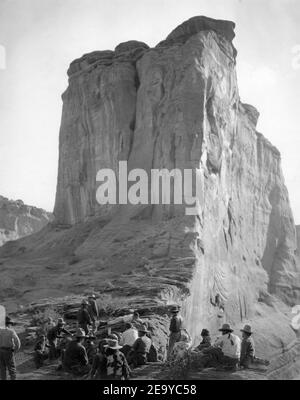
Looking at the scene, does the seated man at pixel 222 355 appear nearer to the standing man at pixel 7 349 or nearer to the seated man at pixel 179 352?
the seated man at pixel 179 352

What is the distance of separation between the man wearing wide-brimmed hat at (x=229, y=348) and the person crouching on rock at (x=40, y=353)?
5.09 metres

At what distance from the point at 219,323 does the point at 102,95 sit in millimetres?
20305

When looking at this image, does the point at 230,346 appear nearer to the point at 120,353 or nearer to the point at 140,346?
the point at 140,346

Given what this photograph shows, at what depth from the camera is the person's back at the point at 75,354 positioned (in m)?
14.7

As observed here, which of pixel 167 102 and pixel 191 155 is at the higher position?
pixel 167 102

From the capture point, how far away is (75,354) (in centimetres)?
1473

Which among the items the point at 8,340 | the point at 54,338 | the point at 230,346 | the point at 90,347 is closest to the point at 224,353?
the point at 230,346

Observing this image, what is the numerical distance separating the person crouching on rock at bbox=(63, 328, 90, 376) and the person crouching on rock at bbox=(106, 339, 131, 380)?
4.39ft

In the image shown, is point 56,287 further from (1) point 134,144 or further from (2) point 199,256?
(1) point 134,144

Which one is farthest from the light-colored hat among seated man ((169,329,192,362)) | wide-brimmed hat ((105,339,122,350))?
seated man ((169,329,192,362))

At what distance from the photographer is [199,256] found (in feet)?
107

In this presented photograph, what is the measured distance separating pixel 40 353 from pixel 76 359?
2.48 m

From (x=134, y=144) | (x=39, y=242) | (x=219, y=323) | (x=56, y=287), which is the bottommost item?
(x=219, y=323)
